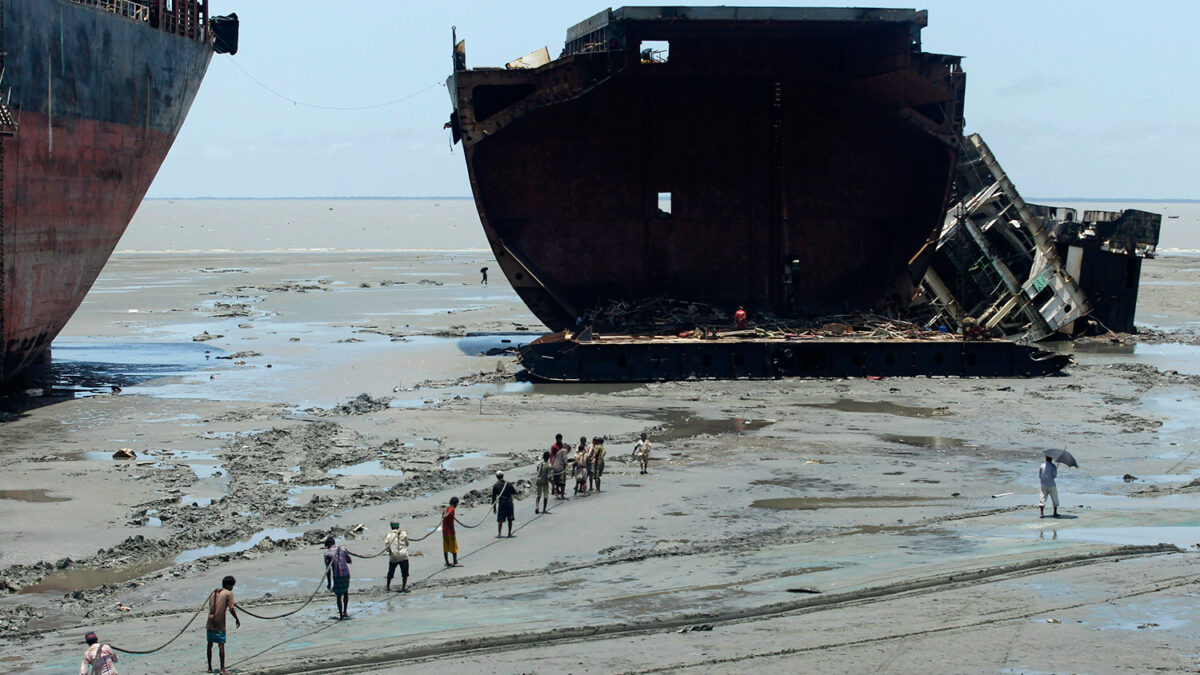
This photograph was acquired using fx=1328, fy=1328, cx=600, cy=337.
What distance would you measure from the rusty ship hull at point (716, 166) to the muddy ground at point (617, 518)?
4030 millimetres

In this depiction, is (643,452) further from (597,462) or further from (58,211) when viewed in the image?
(58,211)

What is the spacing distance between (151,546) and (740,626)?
7387 millimetres

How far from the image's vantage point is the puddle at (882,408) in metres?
25.2

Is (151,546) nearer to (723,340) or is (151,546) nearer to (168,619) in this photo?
(168,619)

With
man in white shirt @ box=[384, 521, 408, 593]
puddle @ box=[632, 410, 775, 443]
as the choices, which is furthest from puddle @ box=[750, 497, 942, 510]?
man in white shirt @ box=[384, 521, 408, 593]

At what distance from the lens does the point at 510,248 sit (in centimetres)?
3175

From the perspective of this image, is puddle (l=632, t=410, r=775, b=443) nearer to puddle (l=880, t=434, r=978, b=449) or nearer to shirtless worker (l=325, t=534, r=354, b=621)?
puddle (l=880, t=434, r=978, b=449)

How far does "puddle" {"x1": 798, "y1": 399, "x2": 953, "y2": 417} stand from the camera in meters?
25.2

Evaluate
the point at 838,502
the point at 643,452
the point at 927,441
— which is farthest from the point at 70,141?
the point at 927,441

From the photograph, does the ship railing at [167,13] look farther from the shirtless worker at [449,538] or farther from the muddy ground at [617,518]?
the shirtless worker at [449,538]

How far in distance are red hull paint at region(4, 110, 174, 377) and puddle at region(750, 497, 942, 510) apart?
51.0 feet

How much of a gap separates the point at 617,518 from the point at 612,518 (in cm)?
7

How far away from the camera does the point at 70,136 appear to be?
2628 centimetres

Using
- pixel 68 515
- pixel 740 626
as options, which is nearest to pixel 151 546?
pixel 68 515
